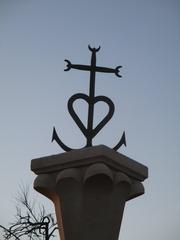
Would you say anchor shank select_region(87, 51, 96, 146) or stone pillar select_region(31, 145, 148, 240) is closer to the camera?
stone pillar select_region(31, 145, 148, 240)

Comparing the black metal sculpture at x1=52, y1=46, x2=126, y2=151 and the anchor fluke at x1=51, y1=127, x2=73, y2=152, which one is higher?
the black metal sculpture at x1=52, y1=46, x2=126, y2=151

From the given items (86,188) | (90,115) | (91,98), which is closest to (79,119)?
(90,115)

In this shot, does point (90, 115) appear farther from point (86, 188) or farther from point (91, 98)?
point (86, 188)

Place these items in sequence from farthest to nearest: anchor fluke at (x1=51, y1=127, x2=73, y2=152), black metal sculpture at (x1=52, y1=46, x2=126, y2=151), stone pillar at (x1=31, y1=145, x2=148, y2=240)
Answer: black metal sculpture at (x1=52, y1=46, x2=126, y2=151) → anchor fluke at (x1=51, y1=127, x2=73, y2=152) → stone pillar at (x1=31, y1=145, x2=148, y2=240)

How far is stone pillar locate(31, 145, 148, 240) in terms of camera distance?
5.14m

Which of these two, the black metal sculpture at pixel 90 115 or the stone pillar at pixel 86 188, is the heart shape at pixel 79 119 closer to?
the black metal sculpture at pixel 90 115

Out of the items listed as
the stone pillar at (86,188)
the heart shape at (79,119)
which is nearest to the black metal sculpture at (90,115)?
the heart shape at (79,119)

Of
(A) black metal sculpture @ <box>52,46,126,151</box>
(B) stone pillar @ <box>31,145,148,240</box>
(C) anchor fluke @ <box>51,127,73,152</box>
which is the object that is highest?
(A) black metal sculpture @ <box>52,46,126,151</box>

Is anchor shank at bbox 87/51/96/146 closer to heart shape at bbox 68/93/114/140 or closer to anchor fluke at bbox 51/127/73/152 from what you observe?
heart shape at bbox 68/93/114/140

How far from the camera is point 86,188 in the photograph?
525cm

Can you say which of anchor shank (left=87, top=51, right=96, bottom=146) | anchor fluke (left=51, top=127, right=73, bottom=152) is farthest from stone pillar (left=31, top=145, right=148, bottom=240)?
anchor shank (left=87, top=51, right=96, bottom=146)

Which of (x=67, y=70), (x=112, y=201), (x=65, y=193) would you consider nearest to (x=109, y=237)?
(x=112, y=201)

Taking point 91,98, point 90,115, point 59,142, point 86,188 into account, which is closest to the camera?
point 86,188

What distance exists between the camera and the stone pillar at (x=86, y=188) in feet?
16.9
